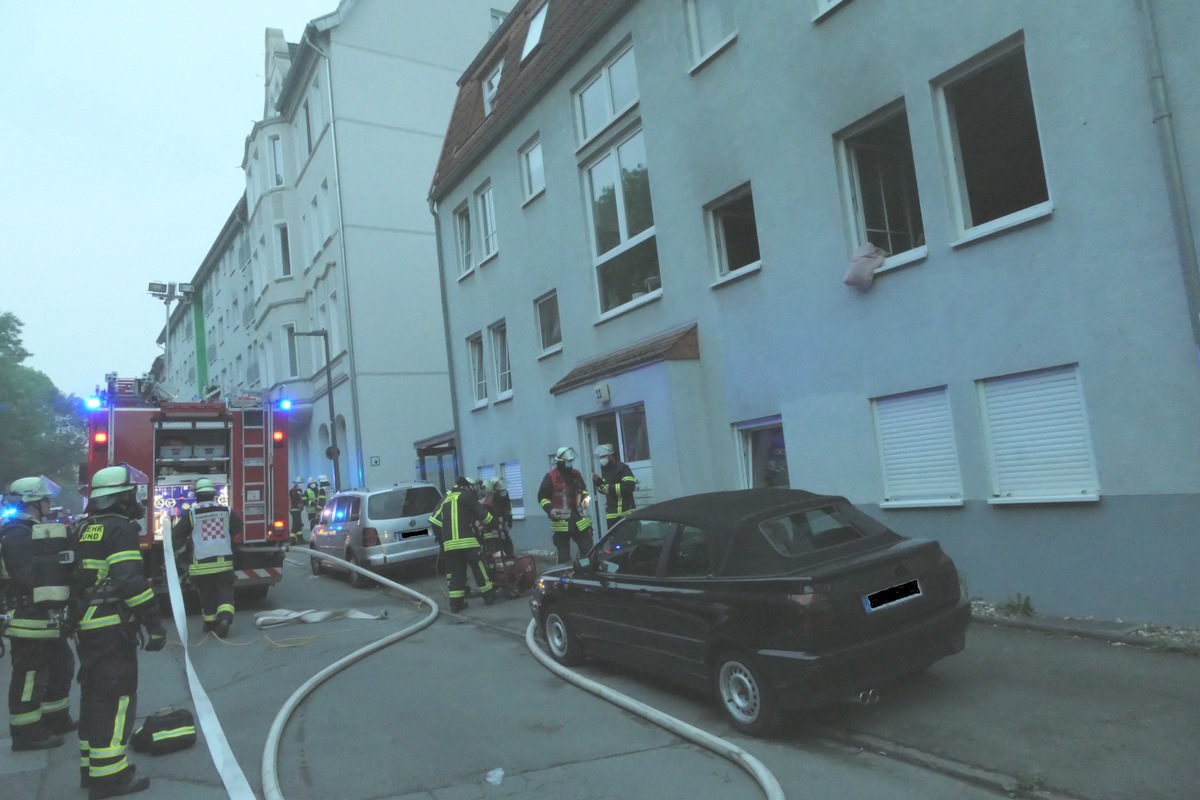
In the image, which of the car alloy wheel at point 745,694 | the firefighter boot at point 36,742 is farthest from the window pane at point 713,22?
the firefighter boot at point 36,742

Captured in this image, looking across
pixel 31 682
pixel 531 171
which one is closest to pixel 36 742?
pixel 31 682

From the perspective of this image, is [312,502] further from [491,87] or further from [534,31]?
[534,31]

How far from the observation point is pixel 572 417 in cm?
1327

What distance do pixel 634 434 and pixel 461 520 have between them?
9.84ft

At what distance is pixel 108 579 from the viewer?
203 inches

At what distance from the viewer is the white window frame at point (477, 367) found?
17.7 metres

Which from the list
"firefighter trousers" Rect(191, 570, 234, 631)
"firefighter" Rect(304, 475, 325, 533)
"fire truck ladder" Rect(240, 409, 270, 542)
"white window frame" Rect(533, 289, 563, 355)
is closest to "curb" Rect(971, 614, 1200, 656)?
"firefighter trousers" Rect(191, 570, 234, 631)

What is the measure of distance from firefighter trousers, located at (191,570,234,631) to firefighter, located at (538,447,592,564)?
12.7ft

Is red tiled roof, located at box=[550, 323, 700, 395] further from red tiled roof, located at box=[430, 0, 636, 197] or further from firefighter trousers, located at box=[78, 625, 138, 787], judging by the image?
firefighter trousers, located at box=[78, 625, 138, 787]

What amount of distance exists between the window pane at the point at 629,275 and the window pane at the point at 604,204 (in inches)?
14.0

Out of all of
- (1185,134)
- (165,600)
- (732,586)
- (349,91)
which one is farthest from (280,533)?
(349,91)

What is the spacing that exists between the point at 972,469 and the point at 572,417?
6.80m

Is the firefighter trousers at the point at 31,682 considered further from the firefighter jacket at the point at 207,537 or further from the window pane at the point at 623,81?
the window pane at the point at 623,81

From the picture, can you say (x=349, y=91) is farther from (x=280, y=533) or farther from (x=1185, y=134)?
(x=1185, y=134)
